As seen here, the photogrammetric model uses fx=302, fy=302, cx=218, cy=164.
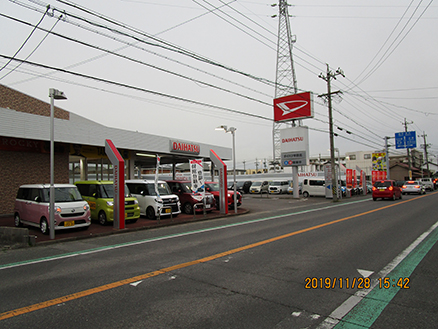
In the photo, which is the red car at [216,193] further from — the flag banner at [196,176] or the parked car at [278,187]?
the parked car at [278,187]

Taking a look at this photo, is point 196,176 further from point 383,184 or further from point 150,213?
point 383,184

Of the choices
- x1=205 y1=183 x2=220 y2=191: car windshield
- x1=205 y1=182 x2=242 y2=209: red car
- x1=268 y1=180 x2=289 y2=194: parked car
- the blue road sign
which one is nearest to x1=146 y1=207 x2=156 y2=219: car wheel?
x1=205 y1=182 x2=242 y2=209: red car

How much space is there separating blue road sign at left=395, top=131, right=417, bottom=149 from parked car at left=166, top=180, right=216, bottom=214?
107ft

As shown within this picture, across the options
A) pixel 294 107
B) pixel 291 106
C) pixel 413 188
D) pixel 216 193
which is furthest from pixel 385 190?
pixel 216 193

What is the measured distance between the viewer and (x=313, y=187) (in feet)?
109

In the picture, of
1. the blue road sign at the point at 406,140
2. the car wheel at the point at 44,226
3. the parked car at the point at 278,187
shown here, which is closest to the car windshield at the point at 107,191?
the car wheel at the point at 44,226

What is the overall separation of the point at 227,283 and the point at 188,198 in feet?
39.6

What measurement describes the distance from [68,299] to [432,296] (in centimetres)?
559

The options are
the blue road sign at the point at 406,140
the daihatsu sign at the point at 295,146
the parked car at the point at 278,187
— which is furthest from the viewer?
the blue road sign at the point at 406,140

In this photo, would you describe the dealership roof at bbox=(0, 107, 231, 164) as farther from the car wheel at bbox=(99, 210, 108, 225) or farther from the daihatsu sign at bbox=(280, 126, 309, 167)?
the daihatsu sign at bbox=(280, 126, 309, 167)

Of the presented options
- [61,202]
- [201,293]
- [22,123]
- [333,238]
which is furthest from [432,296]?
[22,123]

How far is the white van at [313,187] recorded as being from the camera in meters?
32.7

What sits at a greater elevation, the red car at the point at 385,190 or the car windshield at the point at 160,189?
the car windshield at the point at 160,189

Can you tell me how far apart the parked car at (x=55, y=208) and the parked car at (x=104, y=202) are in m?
1.21
